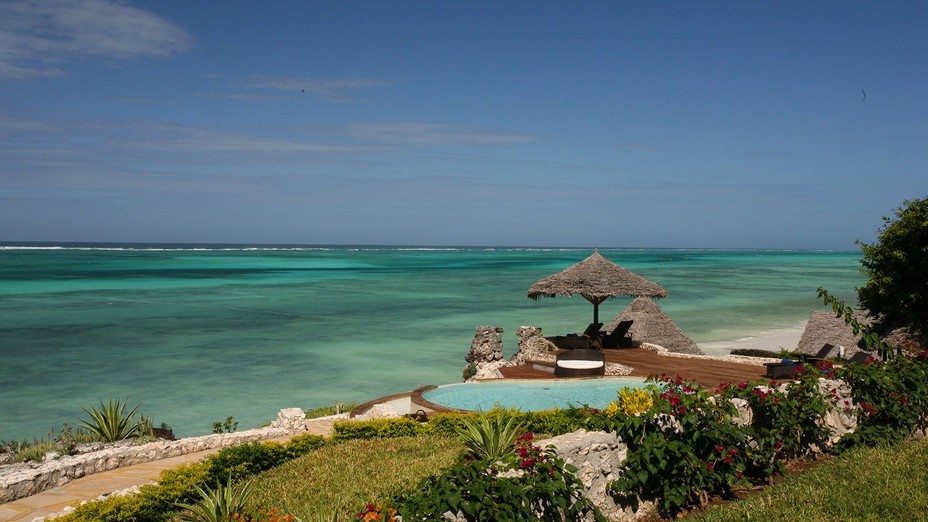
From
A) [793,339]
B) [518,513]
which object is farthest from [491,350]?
[793,339]

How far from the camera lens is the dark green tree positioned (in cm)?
1438

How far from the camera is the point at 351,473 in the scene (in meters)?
7.29

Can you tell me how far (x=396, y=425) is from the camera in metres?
9.68

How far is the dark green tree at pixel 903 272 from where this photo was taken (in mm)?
14375

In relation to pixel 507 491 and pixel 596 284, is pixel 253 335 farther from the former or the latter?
pixel 507 491

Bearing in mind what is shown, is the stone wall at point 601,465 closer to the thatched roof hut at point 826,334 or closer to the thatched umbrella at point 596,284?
the thatched umbrella at point 596,284

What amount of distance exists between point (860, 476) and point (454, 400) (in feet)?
25.5

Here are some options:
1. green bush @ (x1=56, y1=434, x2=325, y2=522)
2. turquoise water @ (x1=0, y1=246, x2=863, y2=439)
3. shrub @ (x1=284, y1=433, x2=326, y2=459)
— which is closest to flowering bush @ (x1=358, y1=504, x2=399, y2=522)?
green bush @ (x1=56, y1=434, x2=325, y2=522)

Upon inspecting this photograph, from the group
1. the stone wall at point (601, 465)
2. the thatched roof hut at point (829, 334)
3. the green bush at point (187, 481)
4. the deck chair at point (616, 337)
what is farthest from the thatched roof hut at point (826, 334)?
the green bush at point (187, 481)

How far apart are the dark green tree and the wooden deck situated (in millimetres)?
3539

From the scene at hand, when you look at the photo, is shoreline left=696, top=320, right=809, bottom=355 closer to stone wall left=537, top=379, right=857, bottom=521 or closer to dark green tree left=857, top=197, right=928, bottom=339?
dark green tree left=857, top=197, right=928, bottom=339

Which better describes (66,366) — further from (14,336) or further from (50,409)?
(14,336)

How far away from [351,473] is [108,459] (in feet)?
12.2

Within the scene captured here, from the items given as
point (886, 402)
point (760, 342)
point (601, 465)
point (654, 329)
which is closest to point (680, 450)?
point (601, 465)
